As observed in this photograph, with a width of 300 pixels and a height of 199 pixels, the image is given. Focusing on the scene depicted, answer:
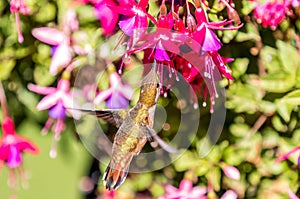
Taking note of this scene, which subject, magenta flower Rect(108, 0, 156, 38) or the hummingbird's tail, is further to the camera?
the hummingbird's tail

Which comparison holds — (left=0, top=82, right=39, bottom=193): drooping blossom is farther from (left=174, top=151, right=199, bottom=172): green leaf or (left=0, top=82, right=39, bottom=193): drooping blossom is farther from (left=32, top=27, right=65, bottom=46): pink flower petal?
(left=174, top=151, right=199, bottom=172): green leaf

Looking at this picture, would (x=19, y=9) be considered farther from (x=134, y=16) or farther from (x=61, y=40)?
(x=134, y=16)

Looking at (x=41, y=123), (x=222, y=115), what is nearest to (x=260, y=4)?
(x=222, y=115)

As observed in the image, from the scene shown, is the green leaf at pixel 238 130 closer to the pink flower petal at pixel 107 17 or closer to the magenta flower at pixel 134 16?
the pink flower petal at pixel 107 17

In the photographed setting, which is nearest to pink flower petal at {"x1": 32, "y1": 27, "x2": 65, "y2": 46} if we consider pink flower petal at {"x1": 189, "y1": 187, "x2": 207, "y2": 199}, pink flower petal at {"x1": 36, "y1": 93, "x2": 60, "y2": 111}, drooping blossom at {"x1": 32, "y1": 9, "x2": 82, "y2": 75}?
drooping blossom at {"x1": 32, "y1": 9, "x2": 82, "y2": 75}

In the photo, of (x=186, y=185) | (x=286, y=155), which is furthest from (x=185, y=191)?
(x=286, y=155)

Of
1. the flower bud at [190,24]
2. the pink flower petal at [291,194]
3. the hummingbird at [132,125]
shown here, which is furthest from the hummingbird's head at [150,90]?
the pink flower petal at [291,194]
